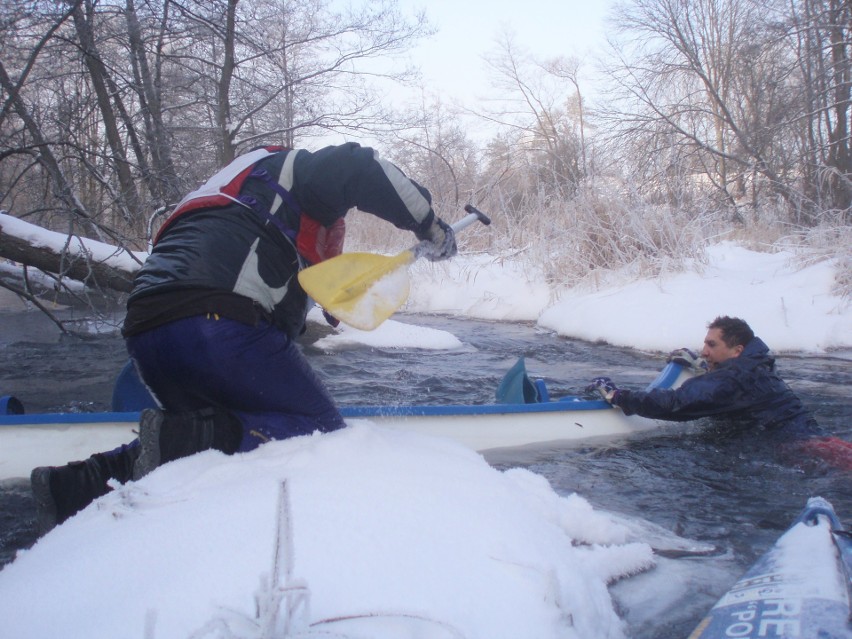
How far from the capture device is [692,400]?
3674 mm

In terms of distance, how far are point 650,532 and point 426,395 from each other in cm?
271

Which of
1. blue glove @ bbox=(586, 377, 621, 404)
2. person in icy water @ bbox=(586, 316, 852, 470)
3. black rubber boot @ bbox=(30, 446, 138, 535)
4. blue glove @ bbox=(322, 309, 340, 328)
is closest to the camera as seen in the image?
black rubber boot @ bbox=(30, 446, 138, 535)

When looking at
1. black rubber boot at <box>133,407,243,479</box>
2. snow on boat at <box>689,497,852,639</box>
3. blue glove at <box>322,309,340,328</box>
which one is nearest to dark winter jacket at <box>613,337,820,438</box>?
snow on boat at <box>689,497,852,639</box>

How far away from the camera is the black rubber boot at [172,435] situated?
7.00ft

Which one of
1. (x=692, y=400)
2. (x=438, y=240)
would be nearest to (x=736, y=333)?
(x=692, y=400)

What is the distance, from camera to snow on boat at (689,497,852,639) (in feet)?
5.11

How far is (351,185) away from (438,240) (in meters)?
0.43

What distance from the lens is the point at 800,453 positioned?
3514 mm

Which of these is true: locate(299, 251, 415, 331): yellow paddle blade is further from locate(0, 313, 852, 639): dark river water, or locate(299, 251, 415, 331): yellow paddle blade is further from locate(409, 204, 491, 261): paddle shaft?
locate(0, 313, 852, 639): dark river water

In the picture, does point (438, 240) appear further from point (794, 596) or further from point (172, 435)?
point (794, 596)

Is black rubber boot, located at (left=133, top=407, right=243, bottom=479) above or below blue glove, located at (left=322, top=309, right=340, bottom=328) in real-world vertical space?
below

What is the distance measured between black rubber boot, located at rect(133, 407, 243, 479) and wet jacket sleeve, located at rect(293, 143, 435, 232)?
77cm

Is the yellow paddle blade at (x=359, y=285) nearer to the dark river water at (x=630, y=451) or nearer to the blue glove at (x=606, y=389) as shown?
the dark river water at (x=630, y=451)

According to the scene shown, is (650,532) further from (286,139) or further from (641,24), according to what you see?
(641,24)
